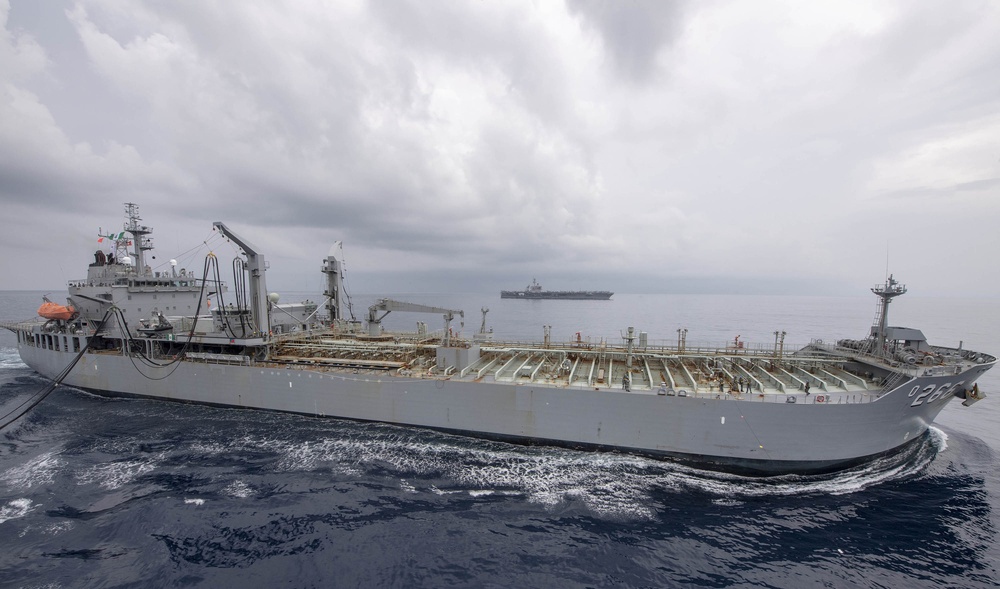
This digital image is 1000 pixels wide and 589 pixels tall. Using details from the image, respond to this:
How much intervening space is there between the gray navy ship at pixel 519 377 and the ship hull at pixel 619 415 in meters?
0.06

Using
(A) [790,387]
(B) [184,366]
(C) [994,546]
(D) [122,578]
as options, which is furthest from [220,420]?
(C) [994,546]

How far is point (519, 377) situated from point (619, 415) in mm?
4973

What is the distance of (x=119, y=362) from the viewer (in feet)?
74.0

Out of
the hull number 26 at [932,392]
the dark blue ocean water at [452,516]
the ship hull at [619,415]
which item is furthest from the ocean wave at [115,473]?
the hull number 26 at [932,392]

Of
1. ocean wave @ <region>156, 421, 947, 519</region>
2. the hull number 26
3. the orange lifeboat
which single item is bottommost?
ocean wave @ <region>156, 421, 947, 519</region>

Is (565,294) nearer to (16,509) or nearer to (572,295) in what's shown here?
(572,295)

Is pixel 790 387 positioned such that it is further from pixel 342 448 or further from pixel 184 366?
pixel 184 366

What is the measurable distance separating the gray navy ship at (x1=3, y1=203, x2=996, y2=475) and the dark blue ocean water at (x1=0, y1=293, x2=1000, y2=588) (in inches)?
45.1

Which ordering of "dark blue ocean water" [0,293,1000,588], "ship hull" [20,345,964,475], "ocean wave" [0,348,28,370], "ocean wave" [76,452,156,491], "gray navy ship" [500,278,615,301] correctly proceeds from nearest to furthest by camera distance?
"dark blue ocean water" [0,293,1000,588], "ocean wave" [76,452,156,491], "ship hull" [20,345,964,475], "ocean wave" [0,348,28,370], "gray navy ship" [500,278,615,301]

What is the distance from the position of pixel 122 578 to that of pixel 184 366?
49.8 ft

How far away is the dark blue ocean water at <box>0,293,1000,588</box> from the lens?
9680 mm

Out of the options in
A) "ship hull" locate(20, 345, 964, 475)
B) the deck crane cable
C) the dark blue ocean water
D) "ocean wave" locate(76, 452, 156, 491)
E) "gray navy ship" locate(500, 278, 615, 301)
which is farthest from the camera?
"gray navy ship" locate(500, 278, 615, 301)

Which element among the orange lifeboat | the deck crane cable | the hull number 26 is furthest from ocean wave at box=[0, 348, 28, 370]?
the hull number 26

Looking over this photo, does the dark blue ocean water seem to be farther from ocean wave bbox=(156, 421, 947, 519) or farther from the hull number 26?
the hull number 26
